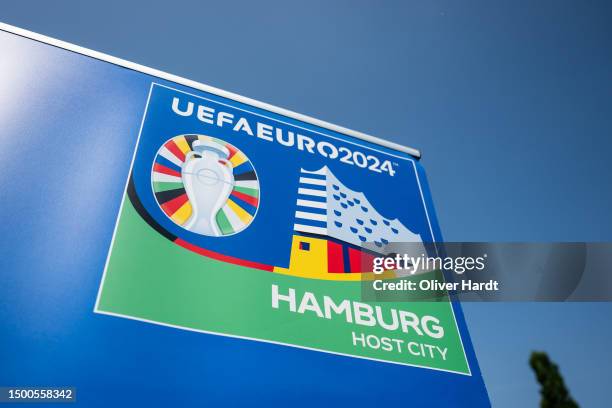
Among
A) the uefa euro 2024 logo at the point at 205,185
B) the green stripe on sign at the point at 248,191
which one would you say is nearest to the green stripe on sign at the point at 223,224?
the uefa euro 2024 logo at the point at 205,185

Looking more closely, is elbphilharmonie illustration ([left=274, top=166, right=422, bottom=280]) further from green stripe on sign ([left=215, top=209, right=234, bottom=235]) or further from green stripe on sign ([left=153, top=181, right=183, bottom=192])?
green stripe on sign ([left=153, top=181, right=183, bottom=192])

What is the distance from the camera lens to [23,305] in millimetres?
1864

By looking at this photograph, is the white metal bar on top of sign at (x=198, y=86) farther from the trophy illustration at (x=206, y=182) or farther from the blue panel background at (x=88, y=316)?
the trophy illustration at (x=206, y=182)

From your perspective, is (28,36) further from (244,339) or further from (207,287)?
(244,339)

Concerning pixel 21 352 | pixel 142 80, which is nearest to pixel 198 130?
pixel 142 80

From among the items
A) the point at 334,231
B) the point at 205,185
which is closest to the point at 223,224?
the point at 205,185

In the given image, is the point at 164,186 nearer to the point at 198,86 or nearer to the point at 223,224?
the point at 223,224

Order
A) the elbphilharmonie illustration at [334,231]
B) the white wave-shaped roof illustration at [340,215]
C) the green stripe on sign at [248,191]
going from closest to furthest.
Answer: the elbphilharmonie illustration at [334,231]
the green stripe on sign at [248,191]
the white wave-shaped roof illustration at [340,215]

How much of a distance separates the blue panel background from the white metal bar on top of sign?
0.10 m

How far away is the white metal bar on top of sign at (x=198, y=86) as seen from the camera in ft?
9.48

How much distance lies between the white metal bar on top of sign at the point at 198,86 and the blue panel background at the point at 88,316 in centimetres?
10

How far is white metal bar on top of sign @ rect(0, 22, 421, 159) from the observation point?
9.48 feet

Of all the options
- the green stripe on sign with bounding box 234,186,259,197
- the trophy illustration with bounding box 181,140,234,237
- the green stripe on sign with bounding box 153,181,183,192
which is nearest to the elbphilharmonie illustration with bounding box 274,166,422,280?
the green stripe on sign with bounding box 234,186,259,197

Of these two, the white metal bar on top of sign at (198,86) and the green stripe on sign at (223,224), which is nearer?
the green stripe on sign at (223,224)
